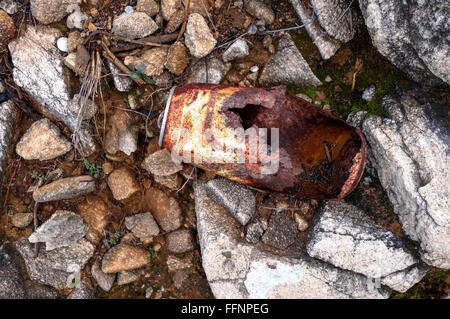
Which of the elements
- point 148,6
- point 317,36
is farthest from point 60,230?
point 317,36

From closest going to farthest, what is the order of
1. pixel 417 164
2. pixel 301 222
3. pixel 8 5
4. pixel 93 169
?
pixel 417 164
pixel 8 5
pixel 301 222
pixel 93 169

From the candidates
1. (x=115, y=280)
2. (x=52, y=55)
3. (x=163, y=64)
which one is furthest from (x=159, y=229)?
(x=52, y=55)

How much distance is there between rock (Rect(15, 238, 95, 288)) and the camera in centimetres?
294

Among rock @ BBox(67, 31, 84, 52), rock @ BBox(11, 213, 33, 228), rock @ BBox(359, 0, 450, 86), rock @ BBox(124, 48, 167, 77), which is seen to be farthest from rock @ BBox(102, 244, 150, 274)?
rock @ BBox(359, 0, 450, 86)

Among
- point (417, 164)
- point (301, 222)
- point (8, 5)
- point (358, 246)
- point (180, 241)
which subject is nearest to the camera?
point (417, 164)

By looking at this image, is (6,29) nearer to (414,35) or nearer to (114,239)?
(114,239)

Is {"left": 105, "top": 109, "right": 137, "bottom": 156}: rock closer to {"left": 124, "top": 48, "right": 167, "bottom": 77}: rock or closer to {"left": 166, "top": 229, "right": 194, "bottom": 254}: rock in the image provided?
{"left": 124, "top": 48, "right": 167, "bottom": 77}: rock

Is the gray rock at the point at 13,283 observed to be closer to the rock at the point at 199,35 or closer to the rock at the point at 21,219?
the rock at the point at 21,219

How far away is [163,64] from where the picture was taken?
2740mm

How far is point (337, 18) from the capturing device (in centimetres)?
266

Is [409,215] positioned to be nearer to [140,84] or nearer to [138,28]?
[140,84]

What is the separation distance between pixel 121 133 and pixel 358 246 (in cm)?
206

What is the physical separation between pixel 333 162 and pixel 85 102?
6.55ft

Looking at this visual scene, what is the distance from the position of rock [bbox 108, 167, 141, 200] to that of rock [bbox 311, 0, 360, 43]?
198 cm
